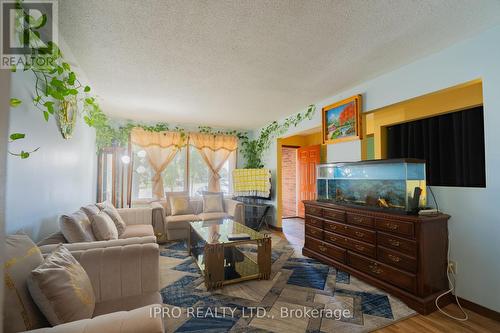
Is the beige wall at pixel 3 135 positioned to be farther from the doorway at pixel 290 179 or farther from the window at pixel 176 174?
the doorway at pixel 290 179

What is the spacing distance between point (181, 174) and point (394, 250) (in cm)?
445

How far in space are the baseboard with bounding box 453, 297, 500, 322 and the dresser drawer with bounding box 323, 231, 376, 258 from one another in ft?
A: 2.54

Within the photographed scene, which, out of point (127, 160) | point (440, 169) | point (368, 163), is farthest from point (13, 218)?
point (440, 169)

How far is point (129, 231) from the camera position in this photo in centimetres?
298

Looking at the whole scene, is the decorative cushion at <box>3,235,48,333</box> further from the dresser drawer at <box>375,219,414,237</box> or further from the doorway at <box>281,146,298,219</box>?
the doorway at <box>281,146,298,219</box>

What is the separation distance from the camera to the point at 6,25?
1.27 metres

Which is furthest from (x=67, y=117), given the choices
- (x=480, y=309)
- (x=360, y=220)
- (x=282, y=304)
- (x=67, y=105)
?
(x=480, y=309)

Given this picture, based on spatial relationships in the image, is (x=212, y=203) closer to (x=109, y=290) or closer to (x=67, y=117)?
(x=67, y=117)

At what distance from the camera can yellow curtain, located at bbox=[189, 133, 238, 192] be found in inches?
215

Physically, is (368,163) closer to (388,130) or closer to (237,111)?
(388,130)

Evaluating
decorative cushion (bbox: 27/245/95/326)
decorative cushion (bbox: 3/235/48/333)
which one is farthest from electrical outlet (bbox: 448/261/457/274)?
decorative cushion (bbox: 3/235/48/333)

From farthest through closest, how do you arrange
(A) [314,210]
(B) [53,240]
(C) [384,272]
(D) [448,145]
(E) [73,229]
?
(A) [314,210], (D) [448,145], (C) [384,272], (E) [73,229], (B) [53,240]

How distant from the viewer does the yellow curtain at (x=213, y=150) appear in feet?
18.0

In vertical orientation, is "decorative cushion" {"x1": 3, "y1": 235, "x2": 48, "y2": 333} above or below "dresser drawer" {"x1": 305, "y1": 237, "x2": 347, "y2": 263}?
above
